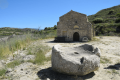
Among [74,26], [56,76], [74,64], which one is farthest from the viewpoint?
Answer: [74,26]

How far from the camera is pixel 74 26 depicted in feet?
52.7

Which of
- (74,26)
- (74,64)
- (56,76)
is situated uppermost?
(74,26)

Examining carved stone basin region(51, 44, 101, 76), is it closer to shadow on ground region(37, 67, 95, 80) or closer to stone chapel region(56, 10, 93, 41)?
shadow on ground region(37, 67, 95, 80)

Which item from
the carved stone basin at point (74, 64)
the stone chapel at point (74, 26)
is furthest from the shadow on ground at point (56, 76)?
the stone chapel at point (74, 26)

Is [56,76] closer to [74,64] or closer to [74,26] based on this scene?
[74,64]

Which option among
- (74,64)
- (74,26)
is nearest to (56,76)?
(74,64)

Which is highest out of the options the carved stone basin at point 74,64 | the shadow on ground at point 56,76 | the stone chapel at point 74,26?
the stone chapel at point 74,26

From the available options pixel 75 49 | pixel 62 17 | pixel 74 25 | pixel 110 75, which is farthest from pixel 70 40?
pixel 110 75

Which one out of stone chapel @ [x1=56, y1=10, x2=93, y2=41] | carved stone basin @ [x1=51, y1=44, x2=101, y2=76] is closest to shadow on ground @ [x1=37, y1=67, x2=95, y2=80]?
carved stone basin @ [x1=51, y1=44, x2=101, y2=76]

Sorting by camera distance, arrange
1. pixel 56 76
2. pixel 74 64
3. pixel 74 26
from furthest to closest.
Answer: pixel 74 26, pixel 56 76, pixel 74 64

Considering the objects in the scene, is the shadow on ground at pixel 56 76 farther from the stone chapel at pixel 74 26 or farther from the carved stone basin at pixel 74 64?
the stone chapel at pixel 74 26

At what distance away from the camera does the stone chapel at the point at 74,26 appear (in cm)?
1584

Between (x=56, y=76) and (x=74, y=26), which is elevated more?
(x=74, y=26)

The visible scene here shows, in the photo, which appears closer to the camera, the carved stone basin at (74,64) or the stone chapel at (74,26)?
the carved stone basin at (74,64)
